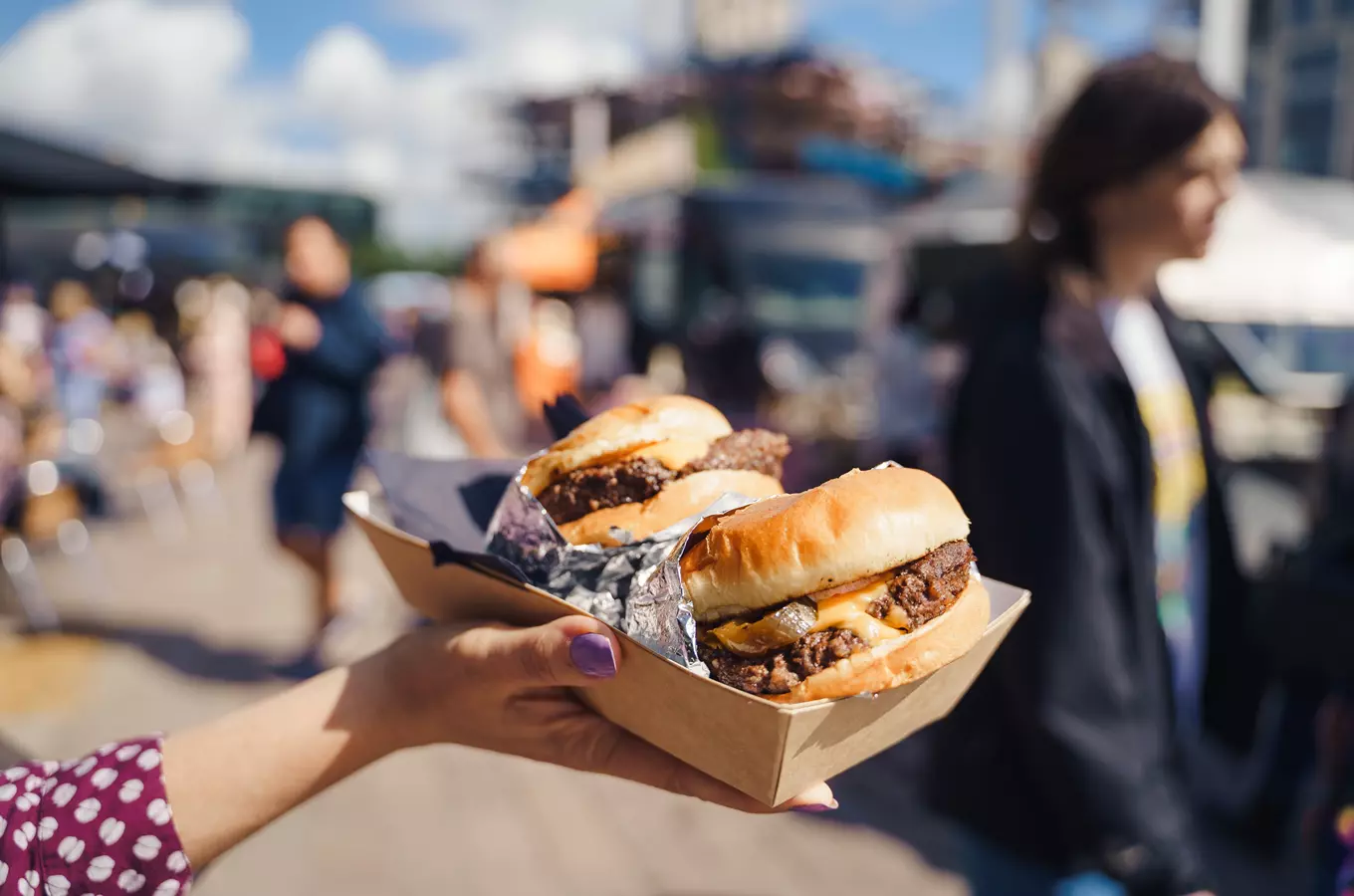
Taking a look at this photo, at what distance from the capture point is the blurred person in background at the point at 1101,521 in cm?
172

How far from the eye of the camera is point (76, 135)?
893cm

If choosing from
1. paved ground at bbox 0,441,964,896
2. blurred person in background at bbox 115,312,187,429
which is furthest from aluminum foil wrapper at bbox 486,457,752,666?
blurred person in background at bbox 115,312,187,429

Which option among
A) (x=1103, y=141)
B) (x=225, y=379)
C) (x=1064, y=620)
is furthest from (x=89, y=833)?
(x=225, y=379)

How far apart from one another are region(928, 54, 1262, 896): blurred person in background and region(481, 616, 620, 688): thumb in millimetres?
1002

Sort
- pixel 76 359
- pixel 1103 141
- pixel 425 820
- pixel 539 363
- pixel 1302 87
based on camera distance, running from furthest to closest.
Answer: pixel 76 359
pixel 1302 87
pixel 539 363
pixel 425 820
pixel 1103 141

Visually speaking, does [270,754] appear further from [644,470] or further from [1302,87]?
[1302,87]

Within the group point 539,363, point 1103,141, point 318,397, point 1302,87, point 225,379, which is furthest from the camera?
point 225,379

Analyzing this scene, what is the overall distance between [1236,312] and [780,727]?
5048 mm

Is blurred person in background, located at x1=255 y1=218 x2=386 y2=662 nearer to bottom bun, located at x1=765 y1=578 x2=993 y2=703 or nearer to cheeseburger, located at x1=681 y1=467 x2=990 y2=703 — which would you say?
cheeseburger, located at x1=681 y1=467 x2=990 y2=703

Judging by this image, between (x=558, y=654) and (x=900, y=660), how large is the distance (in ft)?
1.37

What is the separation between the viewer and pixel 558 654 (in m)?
1.11

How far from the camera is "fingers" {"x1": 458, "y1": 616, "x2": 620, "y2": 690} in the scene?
109 cm

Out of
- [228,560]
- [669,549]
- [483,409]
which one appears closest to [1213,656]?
[669,549]

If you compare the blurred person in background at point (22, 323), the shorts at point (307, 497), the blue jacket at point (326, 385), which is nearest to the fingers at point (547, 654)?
the shorts at point (307, 497)
